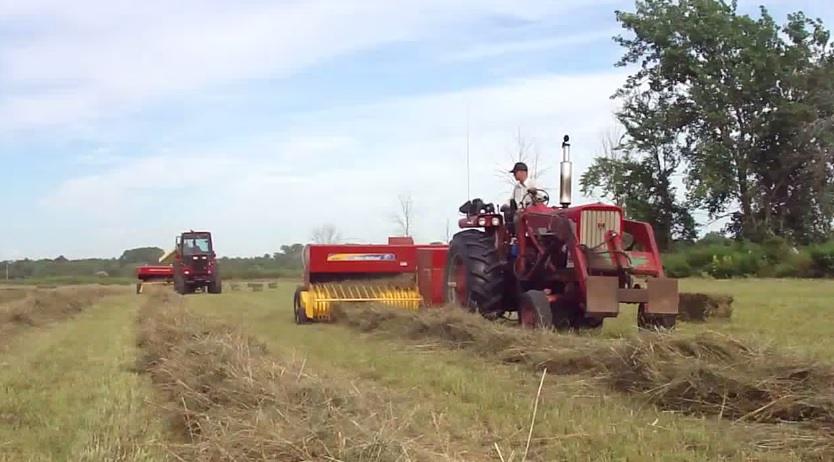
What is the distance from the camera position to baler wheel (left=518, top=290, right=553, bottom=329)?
9.27 metres

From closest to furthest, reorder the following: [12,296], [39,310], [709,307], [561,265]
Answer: [561,265] → [709,307] → [39,310] → [12,296]

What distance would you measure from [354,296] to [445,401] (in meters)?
8.78

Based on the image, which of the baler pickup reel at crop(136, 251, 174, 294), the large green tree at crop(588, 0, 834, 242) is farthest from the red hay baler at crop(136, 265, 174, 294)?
the large green tree at crop(588, 0, 834, 242)

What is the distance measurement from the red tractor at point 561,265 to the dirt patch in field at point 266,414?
347 cm

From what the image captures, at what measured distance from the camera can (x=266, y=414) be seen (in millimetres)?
4648

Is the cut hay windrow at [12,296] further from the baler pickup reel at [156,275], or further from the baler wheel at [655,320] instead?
the baler wheel at [655,320]

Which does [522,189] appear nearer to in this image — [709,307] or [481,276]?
[481,276]

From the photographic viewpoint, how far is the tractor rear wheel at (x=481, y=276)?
34.4 feet

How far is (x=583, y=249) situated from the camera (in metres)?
9.32

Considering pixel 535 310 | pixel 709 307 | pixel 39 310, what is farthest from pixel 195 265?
pixel 535 310

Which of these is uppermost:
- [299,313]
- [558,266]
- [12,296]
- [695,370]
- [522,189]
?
[522,189]

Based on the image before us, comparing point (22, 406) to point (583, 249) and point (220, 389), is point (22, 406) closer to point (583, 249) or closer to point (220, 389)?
point (220, 389)

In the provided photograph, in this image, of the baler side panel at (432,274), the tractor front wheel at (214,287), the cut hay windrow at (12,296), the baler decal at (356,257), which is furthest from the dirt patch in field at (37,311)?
the tractor front wheel at (214,287)

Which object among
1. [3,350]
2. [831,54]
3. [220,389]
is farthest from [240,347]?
[831,54]
